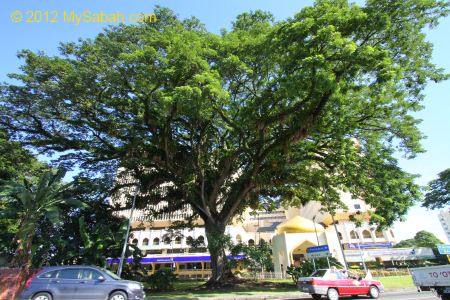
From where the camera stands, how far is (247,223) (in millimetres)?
75812

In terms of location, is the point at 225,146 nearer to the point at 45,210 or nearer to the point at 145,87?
the point at 145,87

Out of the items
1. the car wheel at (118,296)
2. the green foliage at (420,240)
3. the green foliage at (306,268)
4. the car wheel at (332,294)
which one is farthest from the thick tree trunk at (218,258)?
the green foliage at (420,240)

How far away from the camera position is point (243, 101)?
17.0 metres

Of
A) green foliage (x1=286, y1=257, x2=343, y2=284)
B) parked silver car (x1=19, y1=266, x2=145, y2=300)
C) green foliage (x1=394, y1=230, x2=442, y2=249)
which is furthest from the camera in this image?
green foliage (x1=394, y1=230, x2=442, y2=249)

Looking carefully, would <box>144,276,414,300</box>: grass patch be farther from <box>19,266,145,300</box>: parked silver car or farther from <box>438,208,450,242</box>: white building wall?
<box>438,208,450,242</box>: white building wall

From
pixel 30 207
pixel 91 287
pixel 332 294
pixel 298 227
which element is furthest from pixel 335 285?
pixel 298 227

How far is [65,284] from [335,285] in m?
11.9

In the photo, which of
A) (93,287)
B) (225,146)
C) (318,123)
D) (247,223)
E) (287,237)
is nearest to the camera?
(93,287)

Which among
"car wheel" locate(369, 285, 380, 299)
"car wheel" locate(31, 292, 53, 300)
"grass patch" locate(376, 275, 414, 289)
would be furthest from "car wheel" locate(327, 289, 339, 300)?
"car wheel" locate(31, 292, 53, 300)

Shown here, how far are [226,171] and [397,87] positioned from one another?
12.0 m

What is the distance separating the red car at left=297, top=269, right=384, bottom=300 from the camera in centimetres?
1335

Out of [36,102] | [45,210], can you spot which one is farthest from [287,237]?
[36,102]

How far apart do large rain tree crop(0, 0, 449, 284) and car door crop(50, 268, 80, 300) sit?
7.83 metres

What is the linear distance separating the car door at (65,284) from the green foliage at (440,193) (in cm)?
4965
